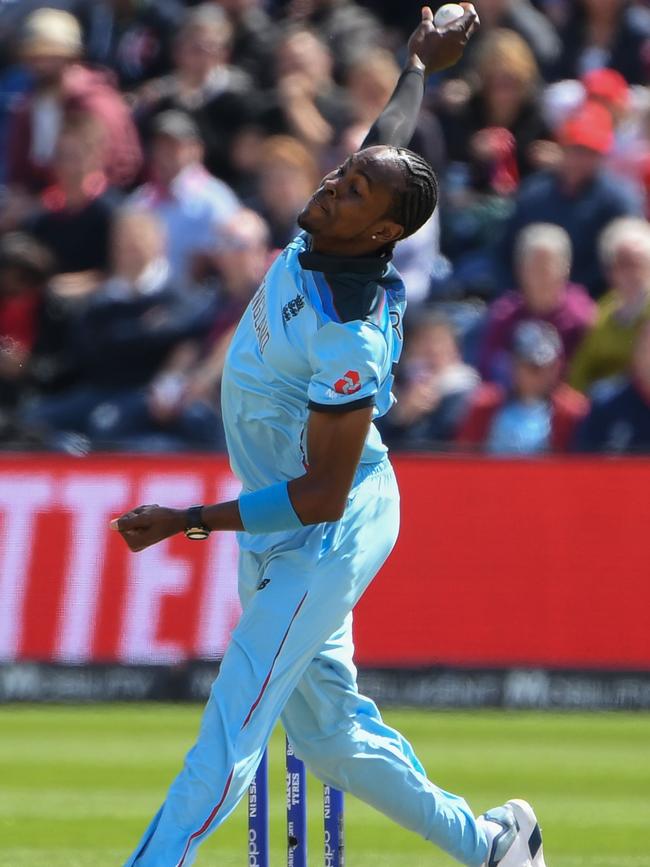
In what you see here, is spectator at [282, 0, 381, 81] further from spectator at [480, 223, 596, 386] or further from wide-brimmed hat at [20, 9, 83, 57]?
spectator at [480, 223, 596, 386]

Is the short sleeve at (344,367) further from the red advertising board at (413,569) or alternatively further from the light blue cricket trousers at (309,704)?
the red advertising board at (413,569)

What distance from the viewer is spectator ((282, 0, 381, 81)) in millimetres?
14641

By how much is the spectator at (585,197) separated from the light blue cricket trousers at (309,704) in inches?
310

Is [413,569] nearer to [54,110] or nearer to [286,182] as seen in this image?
[286,182]

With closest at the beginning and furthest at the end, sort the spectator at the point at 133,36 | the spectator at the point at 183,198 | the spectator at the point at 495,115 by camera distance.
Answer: the spectator at the point at 183,198
the spectator at the point at 495,115
the spectator at the point at 133,36

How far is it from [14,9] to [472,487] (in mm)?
7357

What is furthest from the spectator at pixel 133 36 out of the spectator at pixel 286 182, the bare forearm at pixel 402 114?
the bare forearm at pixel 402 114

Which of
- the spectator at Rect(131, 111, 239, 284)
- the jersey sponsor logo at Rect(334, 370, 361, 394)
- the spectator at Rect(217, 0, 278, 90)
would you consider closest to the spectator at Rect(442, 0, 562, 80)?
the spectator at Rect(217, 0, 278, 90)

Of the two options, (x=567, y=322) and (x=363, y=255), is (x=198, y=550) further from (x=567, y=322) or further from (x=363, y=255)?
(x=363, y=255)

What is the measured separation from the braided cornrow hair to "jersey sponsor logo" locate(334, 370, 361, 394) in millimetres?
455

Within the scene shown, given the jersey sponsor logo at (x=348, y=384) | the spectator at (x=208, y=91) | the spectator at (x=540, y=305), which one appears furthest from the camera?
the spectator at (x=208, y=91)

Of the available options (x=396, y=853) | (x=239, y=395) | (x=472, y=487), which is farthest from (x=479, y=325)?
(x=239, y=395)

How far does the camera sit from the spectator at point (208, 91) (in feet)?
47.7

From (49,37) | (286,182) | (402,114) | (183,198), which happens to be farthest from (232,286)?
(402,114)
